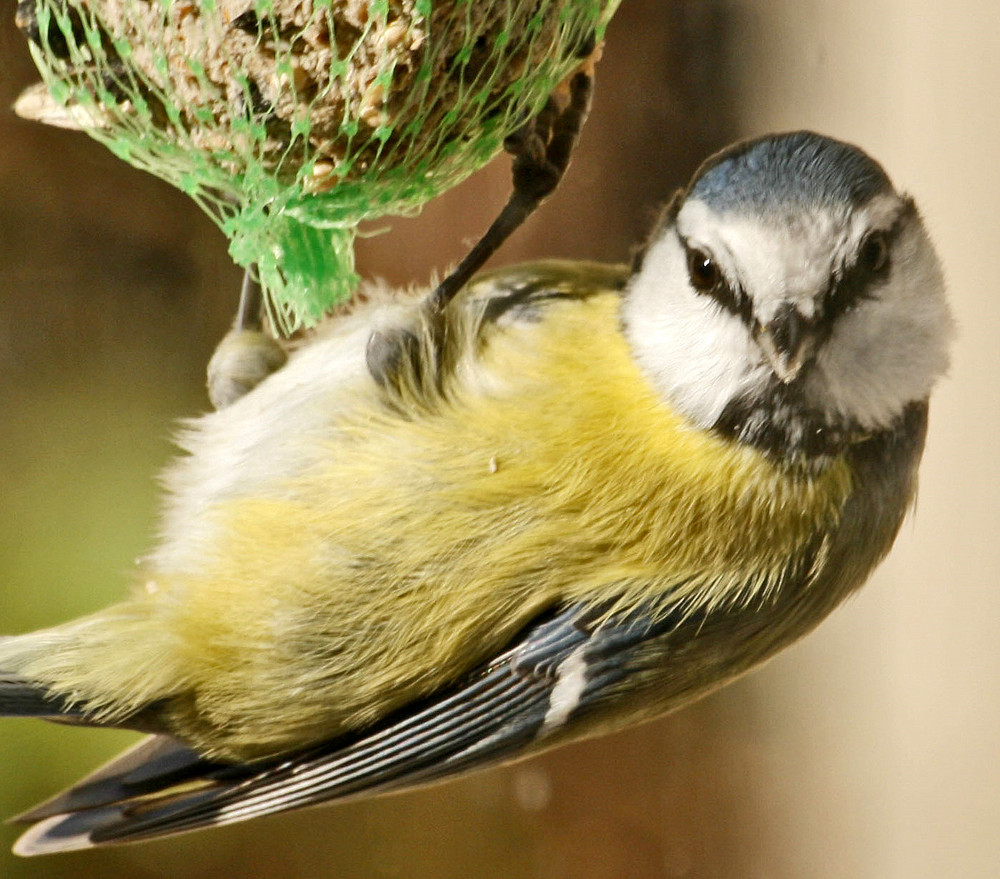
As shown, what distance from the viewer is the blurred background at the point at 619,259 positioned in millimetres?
1413

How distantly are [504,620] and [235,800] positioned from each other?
0.32m

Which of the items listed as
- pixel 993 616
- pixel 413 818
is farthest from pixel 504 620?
pixel 993 616

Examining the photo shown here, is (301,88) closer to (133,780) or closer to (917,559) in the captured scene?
(133,780)

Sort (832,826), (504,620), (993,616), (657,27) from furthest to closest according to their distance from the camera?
(832,826)
(993,616)
(657,27)
(504,620)

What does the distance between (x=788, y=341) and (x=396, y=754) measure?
0.49 m

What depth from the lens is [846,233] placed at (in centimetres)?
82

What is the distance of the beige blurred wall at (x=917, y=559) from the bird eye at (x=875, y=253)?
1.70 ft

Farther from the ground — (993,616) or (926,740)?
(993,616)

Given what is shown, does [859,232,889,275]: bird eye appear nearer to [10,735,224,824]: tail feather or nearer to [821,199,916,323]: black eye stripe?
[821,199,916,323]: black eye stripe

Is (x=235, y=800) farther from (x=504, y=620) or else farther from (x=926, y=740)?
(x=926, y=740)

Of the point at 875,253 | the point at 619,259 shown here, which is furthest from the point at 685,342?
the point at 619,259

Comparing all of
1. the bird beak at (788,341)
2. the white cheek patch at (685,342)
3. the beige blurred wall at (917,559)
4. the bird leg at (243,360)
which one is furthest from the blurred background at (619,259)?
the bird beak at (788,341)

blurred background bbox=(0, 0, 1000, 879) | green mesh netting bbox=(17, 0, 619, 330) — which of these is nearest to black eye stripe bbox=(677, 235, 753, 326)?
green mesh netting bbox=(17, 0, 619, 330)

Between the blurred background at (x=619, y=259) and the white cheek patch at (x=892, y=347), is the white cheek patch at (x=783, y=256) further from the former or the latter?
the blurred background at (x=619, y=259)
